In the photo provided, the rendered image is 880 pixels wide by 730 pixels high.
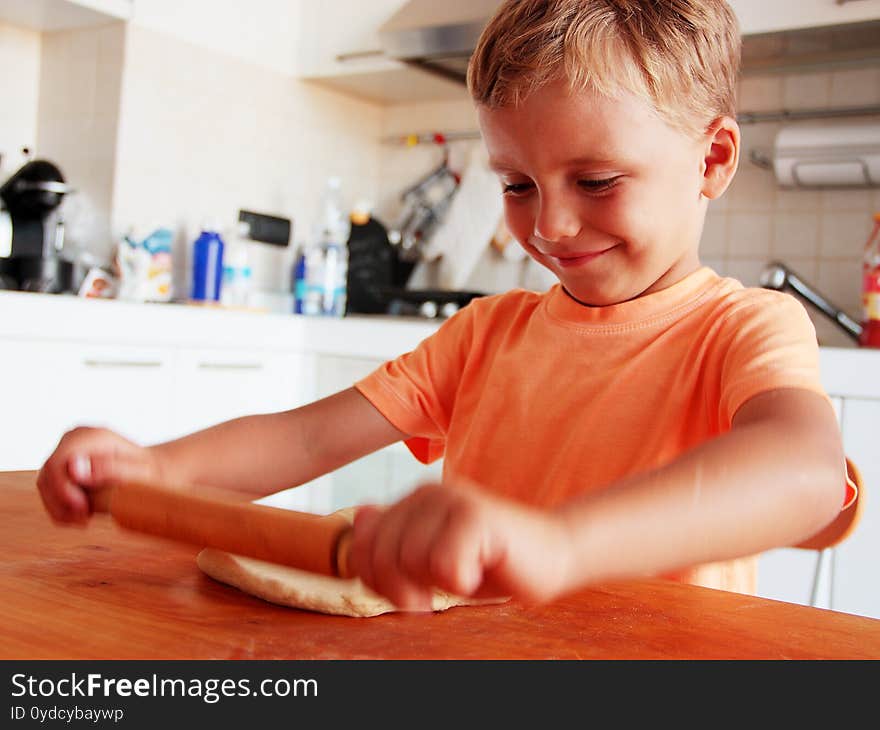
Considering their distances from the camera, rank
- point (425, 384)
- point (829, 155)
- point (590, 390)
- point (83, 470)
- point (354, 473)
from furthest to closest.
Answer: point (354, 473)
point (829, 155)
point (425, 384)
point (590, 390)
point (83, 470)

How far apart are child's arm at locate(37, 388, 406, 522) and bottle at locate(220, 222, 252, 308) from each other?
175cm

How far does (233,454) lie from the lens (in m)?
0.87

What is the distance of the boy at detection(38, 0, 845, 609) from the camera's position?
0.45 m

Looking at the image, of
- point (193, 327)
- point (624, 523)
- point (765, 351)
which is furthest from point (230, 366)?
point (624, 523)

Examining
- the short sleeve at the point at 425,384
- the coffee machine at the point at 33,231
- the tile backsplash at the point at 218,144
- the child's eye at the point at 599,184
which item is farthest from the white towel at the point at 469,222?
the child's eye at the point at 599,184

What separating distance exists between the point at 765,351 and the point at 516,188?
0.23m

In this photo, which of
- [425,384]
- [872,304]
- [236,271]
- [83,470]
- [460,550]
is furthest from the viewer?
[236,271]

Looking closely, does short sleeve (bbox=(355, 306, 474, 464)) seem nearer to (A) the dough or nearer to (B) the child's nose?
(B) the child's nose

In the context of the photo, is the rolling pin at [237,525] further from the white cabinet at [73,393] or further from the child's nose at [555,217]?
the white cabinet at [73,393]

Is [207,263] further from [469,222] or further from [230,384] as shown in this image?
[469,222]

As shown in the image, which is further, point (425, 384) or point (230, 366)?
point (230, 366)

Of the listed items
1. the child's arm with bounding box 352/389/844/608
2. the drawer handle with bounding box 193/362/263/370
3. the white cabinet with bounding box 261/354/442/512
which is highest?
Answer: the child's arm with bounding box 352/389/844/608

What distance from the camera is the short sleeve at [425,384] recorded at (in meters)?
1.03

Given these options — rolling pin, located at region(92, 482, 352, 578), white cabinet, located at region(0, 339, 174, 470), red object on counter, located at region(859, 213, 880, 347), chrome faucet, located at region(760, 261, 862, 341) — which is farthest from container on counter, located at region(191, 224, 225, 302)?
rolling pin, located at region(92, 482, 352, 578)
